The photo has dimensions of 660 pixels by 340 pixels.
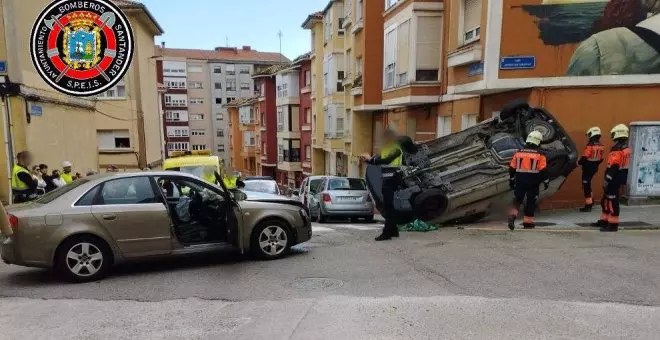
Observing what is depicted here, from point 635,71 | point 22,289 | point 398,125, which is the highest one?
point 635,71

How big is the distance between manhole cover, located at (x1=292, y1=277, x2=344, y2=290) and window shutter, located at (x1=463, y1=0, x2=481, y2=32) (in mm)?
9477

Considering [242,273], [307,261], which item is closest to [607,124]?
[307,261]

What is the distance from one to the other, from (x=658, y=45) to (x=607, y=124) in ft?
6.46

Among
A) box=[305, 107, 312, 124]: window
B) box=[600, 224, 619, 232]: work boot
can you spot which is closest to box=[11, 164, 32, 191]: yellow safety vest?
box=[600, 224, 619, 232]: work boot

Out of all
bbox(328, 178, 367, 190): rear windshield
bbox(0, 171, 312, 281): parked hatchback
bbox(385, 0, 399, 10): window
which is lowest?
bbox(328, 178, 367, 190): rear windshield

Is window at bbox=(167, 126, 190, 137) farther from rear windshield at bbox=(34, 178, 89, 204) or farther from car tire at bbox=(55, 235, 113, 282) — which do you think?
car tire at bbox=(55, 235, 113, 282)

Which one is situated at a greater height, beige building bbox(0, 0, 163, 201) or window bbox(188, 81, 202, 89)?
window bbox(188, 81, 202, 89)

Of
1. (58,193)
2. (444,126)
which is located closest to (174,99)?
(444,126)

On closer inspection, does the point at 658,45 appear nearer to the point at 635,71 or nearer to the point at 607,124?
the point at 635,71

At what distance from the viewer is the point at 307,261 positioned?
21.2 feet

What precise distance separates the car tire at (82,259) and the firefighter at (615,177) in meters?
7.89

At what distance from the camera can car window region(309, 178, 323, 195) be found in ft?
50.1

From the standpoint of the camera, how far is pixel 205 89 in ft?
238

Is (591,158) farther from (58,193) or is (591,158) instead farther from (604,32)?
(58,193)
